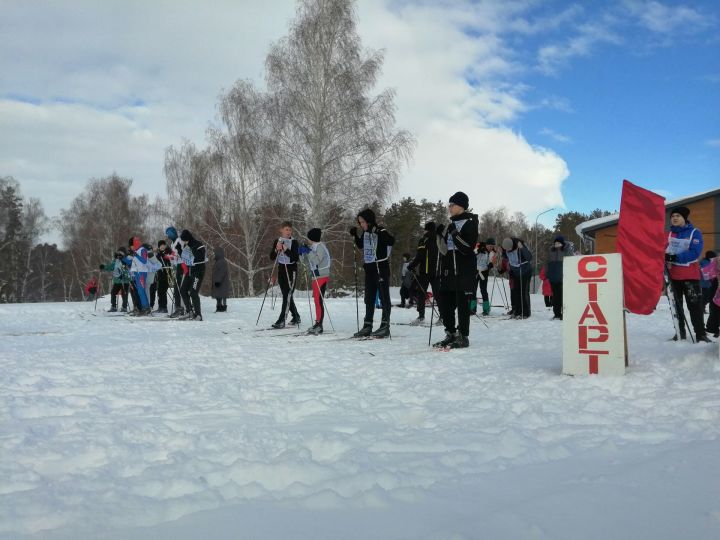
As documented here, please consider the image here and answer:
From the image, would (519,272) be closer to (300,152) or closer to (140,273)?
(140,273)

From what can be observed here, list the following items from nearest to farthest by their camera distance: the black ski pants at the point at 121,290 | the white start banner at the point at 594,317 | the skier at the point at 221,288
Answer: the white start banner at the point at 594,317 → the skier at the point at 221,288 → the black ski pants at the point at 121,290

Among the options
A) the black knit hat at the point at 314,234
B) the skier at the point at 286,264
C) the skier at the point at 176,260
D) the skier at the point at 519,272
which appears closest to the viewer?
the black knit hat at the point at 314,234

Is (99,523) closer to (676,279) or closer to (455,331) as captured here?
(455,331)

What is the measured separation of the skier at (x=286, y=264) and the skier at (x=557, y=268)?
192 inches

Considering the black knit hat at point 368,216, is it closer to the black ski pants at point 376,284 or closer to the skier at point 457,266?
the black ski pants at point 376,284

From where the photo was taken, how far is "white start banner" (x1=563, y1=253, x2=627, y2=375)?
407 centimetres

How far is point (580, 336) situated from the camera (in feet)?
13.7

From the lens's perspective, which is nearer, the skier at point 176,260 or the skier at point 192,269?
the skier at point 192,269

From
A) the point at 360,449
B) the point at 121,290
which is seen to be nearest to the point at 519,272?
the point at 360,449

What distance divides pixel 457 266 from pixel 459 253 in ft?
0.50

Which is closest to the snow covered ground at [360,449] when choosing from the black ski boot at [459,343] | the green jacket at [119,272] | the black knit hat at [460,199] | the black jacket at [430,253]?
the black ski boot at [459,343]

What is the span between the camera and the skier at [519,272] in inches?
419

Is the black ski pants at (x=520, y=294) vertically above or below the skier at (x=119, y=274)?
below

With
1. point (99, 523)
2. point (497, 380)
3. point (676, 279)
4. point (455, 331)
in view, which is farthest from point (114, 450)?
point (676, 279)
